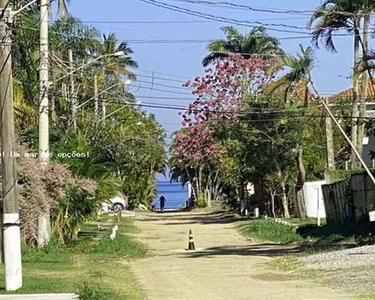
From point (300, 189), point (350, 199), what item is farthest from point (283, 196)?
point (350, 199)

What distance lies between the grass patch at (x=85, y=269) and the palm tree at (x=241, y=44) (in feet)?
79.9

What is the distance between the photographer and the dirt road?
17.5 metres

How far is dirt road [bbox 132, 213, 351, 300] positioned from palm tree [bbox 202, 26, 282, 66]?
22346 mm

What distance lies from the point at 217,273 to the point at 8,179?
6261 millimetres

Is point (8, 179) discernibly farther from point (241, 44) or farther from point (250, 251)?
point (241, 44)

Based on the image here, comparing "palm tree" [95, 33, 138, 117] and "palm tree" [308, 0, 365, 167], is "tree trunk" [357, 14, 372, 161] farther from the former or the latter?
"palm tree" [95, 33, 138, 117]

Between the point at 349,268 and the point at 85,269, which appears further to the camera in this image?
the point at 85,269

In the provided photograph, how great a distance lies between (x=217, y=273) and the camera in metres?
22.5

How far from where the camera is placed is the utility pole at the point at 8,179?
18.2 metres

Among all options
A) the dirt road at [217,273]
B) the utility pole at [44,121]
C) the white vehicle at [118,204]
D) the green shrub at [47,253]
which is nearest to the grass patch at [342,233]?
the dirt road at [217,273]

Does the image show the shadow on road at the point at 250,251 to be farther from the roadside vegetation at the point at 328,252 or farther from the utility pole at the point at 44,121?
the utility pole at the point at 44,121

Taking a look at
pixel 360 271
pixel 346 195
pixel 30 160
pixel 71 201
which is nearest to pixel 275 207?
pixel 346 195

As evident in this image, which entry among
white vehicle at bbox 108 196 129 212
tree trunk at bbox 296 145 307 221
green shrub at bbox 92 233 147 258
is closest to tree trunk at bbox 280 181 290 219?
tree trunk at bbox 296 145 307 221

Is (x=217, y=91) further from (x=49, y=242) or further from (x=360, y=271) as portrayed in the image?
(x=360, y=271)
